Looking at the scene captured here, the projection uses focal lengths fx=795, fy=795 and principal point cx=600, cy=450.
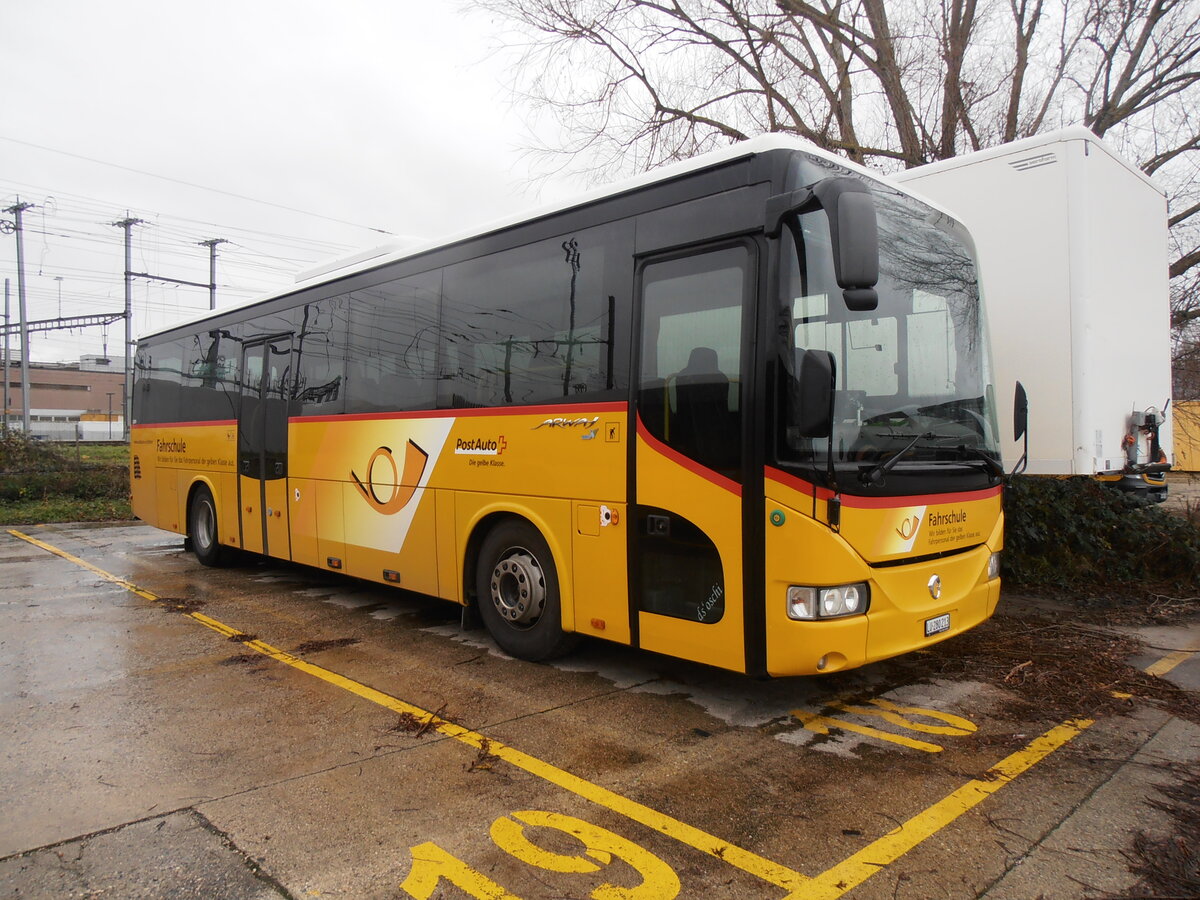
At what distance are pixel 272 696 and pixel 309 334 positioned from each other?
4.34m

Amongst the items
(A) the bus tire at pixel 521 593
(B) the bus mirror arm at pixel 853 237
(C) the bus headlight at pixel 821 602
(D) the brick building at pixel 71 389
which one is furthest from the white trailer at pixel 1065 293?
(D) the brick building at pixel 71 389

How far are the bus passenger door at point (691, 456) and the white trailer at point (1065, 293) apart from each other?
2.71m

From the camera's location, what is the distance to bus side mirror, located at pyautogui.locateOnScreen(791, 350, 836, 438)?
412 centimetres

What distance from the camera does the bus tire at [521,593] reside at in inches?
227

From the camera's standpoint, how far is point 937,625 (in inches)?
188

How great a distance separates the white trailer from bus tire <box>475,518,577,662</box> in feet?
13.0

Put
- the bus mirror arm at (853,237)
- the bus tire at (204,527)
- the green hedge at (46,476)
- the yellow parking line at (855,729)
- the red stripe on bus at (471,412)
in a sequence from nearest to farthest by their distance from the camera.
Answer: the bus mirror arm at (853,237), the yellow parking line at (855,729), the red stripe on bus at (471,412), the bus tire at (204,527), the green hedge at (46,476)

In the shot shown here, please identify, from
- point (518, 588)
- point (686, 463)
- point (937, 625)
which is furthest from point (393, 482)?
point (937, 625)

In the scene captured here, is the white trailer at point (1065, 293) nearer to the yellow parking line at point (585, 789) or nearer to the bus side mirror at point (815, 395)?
the bus side mirror at point (815, 395)

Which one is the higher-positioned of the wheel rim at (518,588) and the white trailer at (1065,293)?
the white trailer at (1065,293)

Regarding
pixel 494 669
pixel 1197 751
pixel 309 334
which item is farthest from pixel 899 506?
pixel 309 334

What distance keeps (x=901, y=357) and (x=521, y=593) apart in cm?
310

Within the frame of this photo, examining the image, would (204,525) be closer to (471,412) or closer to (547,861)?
(471,412)

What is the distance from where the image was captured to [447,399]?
6.56m
